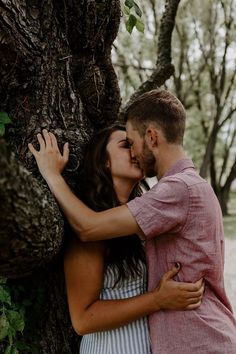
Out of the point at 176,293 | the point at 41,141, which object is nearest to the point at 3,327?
the point at 176,293

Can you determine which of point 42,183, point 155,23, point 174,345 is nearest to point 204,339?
point 174,345

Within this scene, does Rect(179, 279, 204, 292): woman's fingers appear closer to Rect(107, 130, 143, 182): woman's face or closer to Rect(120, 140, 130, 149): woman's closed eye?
Rect(107, 130, 143, 182): woman's face

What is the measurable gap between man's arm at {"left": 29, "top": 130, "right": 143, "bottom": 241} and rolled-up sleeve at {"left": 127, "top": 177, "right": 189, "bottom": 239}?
5cm

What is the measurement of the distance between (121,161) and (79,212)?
0.54 m

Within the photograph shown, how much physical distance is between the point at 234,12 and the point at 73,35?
17.4m

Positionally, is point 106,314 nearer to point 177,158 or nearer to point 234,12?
point 177,158

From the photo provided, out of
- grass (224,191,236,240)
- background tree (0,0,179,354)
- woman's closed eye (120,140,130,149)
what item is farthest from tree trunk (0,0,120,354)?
grass (224,191,236,240)

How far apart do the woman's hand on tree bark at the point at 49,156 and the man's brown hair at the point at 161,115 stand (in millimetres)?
429

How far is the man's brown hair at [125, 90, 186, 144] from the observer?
2801mm

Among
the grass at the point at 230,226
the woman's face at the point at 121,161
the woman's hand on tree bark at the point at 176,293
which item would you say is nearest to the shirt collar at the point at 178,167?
the woman's face at the point at 121,161

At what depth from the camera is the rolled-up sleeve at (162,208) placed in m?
2.52

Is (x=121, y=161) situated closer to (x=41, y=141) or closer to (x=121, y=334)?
(x=41, y=141)

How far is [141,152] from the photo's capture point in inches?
112

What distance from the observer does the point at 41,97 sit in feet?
9.50
